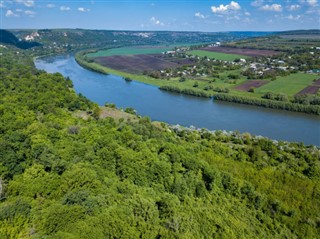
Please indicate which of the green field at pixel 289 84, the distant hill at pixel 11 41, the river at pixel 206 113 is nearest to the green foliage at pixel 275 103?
the river at pixel 206 113

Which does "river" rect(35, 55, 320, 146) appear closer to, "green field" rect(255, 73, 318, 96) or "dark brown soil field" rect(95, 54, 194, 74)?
"green field" rect(255, 73, 318, 96)

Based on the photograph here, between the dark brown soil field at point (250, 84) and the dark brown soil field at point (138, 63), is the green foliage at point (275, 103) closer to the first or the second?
the dark brown soil field at point (250, 84)

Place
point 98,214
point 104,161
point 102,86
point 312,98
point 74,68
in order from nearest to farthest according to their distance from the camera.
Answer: point 98,214, point 104,161, point 312,98, point 102,86, point 74,68


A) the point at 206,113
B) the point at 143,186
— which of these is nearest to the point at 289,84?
the point at 206,113

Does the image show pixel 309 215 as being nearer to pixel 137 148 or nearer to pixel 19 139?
pixel 137 148

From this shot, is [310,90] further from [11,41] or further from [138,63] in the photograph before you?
[11,41]

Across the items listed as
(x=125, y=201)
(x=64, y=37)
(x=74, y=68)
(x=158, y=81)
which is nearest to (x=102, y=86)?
(x=158, y=81)
